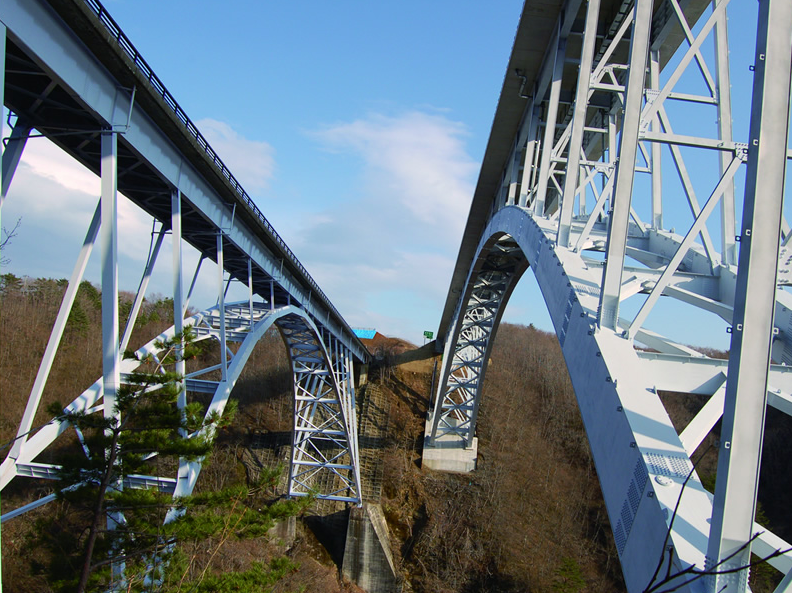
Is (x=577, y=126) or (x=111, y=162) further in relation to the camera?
(x=577, y=126)

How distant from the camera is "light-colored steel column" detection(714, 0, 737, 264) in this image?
796 centimetres

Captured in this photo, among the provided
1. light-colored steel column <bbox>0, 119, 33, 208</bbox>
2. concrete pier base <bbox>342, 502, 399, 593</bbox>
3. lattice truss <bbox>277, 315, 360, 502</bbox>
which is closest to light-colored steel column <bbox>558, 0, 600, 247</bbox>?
light-colored steel column <bbox>0, 119, 33, 208</bbox>

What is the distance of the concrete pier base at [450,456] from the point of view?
33.1 m

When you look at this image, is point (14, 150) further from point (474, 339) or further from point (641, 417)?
point (474, 339)

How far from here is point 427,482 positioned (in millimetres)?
31688

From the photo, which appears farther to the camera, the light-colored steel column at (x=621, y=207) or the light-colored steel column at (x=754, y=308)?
the light-colored steel column at (x=621, y=207)

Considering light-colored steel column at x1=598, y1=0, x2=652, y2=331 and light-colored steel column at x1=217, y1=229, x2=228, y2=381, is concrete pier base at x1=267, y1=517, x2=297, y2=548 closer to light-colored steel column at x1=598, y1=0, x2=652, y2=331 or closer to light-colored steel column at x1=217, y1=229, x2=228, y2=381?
light-colored steel column at x1=217, y1=229, x2=228, y2=381

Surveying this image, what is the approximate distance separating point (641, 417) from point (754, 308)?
5.12ft

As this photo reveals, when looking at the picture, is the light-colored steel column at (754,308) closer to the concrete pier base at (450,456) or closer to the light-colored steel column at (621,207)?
the light-colored steel column at (621,207)

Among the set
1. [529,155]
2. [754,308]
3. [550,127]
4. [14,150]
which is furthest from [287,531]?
[754,308]

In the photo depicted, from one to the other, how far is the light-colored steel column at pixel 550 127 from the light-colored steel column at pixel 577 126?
1.83 m

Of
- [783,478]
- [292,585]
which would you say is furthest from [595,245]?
[783,478]

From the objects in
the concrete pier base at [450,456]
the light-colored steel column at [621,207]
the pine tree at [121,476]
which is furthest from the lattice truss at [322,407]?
the light-colored steel column at [621,207]

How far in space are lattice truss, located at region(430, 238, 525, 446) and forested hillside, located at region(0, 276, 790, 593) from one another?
1.87 m
